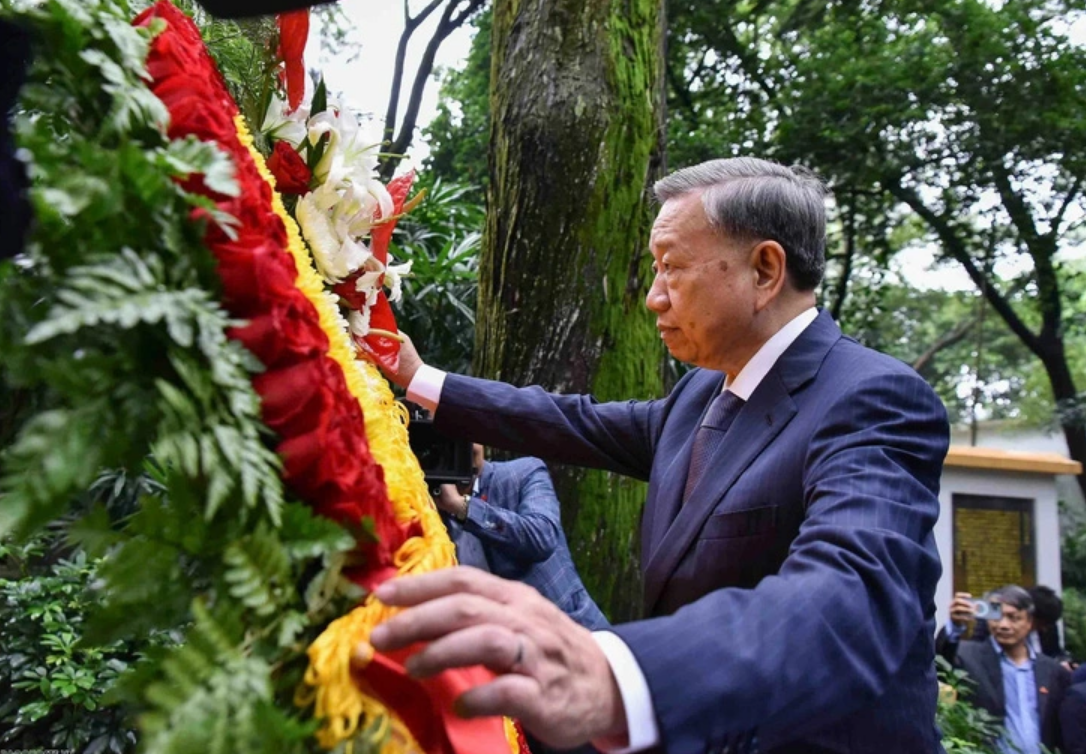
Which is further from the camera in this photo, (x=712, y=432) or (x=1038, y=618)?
(x=1038, y=618)

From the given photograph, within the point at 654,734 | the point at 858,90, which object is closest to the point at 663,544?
the point at 654,734

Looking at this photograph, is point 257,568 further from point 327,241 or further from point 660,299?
point 660,299

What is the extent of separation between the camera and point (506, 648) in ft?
3.42

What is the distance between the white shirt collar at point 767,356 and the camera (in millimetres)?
2174

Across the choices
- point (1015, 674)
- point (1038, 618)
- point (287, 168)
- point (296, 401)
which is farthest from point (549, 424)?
point (1038, 618)

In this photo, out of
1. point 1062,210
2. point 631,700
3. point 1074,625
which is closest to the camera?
point 631,700

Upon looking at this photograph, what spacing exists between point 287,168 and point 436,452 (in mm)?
1071

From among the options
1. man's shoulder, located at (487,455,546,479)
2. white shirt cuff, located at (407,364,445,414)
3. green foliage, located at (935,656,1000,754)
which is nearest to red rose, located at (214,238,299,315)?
white shirt cuff, located at (407,364,445,414)

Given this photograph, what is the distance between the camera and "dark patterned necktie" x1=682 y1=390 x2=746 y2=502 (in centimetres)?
220

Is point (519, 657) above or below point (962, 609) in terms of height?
above

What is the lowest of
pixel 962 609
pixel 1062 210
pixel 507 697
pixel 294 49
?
pixel 962 609

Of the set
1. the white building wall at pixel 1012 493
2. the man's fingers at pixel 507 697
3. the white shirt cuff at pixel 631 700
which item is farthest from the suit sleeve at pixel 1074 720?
the white building wall at pixel 1012 493

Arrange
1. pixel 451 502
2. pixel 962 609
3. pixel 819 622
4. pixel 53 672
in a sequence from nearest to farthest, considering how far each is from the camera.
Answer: pixel 819 622
pixel 451 502
pixel 53 672
pixel 962 609

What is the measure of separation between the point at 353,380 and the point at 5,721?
307 centimetres
